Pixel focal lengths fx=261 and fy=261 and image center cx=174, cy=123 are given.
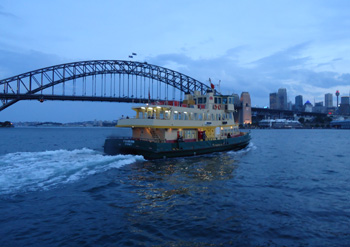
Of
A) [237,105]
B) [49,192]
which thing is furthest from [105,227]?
[237,105]

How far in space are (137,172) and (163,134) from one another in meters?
7.27

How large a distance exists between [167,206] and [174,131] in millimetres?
14780

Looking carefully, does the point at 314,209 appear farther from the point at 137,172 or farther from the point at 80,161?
the point at 80,161

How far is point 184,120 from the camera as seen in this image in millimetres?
26625

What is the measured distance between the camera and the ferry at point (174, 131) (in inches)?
938

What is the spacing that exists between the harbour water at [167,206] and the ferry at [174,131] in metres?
3.78

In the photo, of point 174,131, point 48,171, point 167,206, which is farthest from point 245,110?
Result: point 167,206

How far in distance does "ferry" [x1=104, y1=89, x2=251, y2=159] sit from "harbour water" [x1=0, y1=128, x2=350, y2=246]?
3.78m

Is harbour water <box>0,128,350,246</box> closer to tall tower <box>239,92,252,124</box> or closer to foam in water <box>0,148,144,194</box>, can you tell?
foam in water <box>0,148,144,194</box>

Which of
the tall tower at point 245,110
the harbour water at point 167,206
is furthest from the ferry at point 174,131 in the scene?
the tall tower at point 245,110

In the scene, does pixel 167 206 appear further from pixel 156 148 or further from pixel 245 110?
pixel 245 110

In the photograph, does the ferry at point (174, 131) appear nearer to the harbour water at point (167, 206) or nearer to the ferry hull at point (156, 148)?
the ferry hull at point (156, 148)

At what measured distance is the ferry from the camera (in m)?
23.8

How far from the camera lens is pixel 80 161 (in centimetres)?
2164
